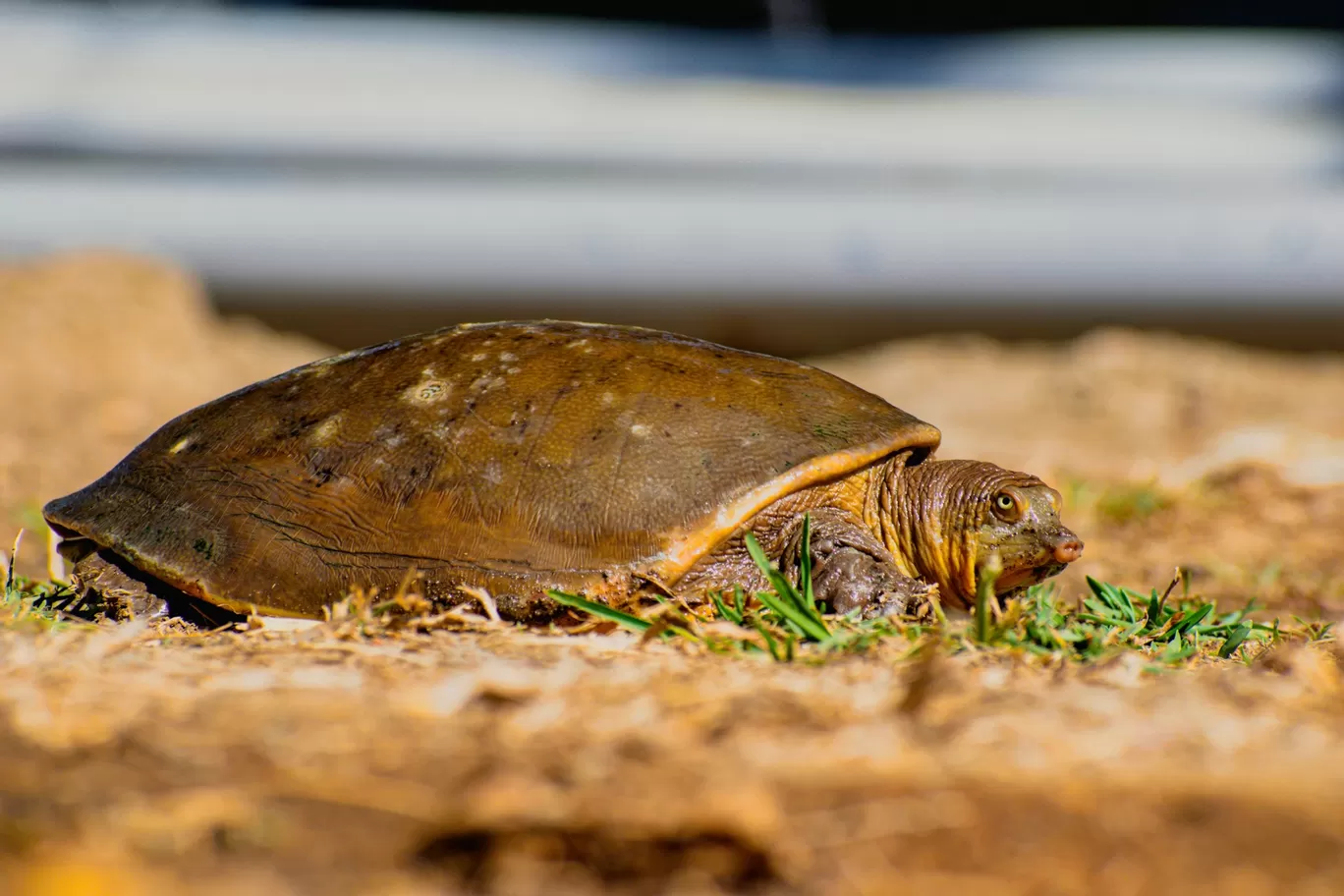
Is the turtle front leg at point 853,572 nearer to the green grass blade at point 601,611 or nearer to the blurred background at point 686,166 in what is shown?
the green grass blade at point 601,611

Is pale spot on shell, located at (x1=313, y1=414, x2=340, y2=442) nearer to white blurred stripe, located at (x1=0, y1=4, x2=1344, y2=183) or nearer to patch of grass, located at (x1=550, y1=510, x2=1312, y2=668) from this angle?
patch of grass, located at (x1=550, y1=510, x2=1312, y2=668)

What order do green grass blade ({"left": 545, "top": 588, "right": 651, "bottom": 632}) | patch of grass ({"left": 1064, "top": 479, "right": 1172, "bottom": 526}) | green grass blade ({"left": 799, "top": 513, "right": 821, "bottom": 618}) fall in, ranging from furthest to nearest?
1. patch of grass ({"left": 1064, "top": 479, "right": 1172, "bottom": 526})
2. green grass blade ({"left": 799, "top": 513, "right": 821, "bottom": 618})
3. green grass blade ({"left": 545, "top": 588, "right": 651, "bottom": 632})

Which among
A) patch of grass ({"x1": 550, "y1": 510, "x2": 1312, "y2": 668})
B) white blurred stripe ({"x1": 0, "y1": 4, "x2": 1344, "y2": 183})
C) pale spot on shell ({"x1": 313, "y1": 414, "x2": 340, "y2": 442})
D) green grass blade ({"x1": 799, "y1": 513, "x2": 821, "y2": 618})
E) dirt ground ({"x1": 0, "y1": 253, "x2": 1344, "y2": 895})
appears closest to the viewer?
dirt ground ({"x1": 0, "y1": 253, "x2": 1344, "y2": 895})

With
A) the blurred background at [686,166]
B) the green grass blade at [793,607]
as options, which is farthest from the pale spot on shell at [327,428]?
the blurred background at [686,166]

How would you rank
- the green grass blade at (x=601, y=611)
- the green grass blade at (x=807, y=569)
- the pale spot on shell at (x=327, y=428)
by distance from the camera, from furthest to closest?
the pale spot on shell at (x=327, y=428) → the green grass blade at (x=807, y=569) → the green grass blade at (x=601, y=611)

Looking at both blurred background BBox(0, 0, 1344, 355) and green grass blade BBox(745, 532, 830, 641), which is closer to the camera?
green grass blade BBox(745, 532, 830, 641)

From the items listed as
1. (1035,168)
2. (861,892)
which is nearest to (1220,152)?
(1035,168)

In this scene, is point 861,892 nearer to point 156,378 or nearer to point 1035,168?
point 156,378

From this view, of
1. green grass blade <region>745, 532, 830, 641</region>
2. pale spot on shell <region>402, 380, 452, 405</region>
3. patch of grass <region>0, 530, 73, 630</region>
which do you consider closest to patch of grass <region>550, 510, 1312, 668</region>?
green grass blade <region>745, 532, 830, 641</region>
